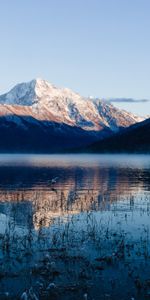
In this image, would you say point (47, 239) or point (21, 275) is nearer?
point (21, 275)

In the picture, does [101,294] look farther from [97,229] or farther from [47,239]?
[97,229]

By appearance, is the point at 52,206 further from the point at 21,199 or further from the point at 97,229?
the point at 97,229

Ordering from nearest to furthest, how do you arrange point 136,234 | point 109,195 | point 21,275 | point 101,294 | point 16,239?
point 101,294
point 21,275
point 16,239
point 136,234
point 109,195

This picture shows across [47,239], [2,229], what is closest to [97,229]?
[47,239]

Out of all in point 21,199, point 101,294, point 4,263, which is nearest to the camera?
point 101,294

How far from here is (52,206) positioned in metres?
49.4

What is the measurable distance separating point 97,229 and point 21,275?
13.6 metres

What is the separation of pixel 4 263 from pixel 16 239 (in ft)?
18.5

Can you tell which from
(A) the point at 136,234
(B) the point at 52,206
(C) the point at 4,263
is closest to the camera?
(C) the point at 4,263

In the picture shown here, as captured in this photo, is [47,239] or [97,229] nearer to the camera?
[47,239]

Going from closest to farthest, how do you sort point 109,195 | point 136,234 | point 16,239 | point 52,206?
point 16,239, point 136,234, point 52,206, point 109,195

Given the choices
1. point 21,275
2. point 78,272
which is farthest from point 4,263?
point 78,272

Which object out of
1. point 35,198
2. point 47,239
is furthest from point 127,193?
point 47,239

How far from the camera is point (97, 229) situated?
121 feet
